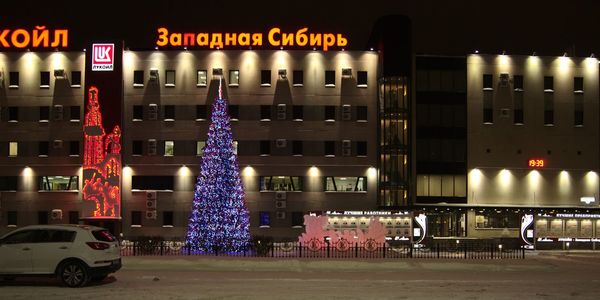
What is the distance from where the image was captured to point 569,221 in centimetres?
4672

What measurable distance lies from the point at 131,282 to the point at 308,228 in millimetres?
22253

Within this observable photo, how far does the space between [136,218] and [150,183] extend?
3.26 metres

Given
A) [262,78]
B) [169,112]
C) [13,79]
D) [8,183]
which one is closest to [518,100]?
[262,78]

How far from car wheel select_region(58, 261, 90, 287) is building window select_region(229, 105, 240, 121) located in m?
38.3

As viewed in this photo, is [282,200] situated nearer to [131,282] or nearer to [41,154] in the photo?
[41,154]

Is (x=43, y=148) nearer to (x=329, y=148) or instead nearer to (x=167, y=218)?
(x=167, y=218)

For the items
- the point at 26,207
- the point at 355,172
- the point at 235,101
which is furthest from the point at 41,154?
the point at 355,172

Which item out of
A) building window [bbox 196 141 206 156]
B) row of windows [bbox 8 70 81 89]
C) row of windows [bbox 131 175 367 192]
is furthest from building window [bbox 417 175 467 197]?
row of windows [bbox 8 70 81 89]

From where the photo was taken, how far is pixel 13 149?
192ft

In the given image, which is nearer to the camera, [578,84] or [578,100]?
[578,100]

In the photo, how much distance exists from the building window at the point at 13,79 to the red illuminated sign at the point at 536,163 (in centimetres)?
4638

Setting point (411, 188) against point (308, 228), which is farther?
point (411, 188)

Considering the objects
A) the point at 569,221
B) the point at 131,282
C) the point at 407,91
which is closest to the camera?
the point at 131,282

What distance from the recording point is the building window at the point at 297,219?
5701cm
